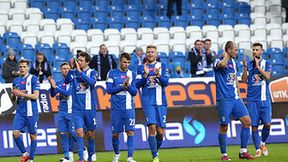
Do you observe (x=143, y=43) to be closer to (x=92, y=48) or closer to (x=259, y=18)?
(x=92, y=48)

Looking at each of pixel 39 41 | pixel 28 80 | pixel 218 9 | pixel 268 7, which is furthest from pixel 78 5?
pixel 28 80

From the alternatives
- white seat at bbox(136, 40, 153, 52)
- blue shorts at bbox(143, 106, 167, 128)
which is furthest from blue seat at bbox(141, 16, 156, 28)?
blue shorts at bbox(143, 106, 167, 128)

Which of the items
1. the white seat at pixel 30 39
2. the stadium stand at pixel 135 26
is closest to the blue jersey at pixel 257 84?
the stadium stand at pixel 135 26

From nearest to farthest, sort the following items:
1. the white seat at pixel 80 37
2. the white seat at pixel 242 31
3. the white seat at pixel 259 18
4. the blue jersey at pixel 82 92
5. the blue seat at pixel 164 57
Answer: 1. the blue jersey at pixel 82 92
2. the blue seat at pixel 164 57
3. the white seat at pixel 80 37
4. the white seat at pixel 242 31
5. the white seat at pixel 259 18

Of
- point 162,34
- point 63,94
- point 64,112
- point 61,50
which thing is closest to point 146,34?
point 162,34

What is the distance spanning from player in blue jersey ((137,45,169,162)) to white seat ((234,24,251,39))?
39.9 ft

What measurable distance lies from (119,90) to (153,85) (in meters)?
0.72

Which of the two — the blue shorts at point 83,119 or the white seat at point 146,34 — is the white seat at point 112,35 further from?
the blue shorts at point 83,119

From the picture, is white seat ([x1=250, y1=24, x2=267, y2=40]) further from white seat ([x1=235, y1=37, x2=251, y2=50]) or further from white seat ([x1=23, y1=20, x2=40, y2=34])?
white seat ([x1=23, y1=20, x2=40, y2=34])

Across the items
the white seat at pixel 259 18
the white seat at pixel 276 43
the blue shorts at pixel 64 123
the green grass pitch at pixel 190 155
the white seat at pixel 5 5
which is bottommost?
the green grass pitch at pixel 190 155

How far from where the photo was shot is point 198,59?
2383 centimetres

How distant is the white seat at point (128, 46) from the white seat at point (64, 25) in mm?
2162

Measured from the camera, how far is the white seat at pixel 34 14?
28.6 meters

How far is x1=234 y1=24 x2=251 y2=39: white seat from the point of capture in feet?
93.4
